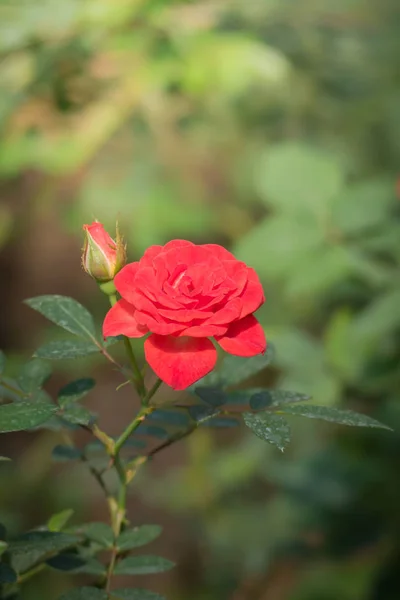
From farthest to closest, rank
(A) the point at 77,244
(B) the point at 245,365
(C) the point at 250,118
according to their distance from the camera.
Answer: (A) the point at 77,244 → (C) the point at 250,118 → (B) the point at 245,365

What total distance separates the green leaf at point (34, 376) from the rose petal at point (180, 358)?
155 mm

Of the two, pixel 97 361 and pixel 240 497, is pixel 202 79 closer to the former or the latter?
pixel 97 361

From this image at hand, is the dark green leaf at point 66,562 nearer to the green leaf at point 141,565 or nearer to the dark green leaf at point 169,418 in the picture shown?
the green leaf at point 141,565

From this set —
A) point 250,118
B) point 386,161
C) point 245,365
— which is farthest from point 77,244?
point 245,365

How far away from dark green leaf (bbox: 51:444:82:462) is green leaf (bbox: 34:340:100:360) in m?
0.14

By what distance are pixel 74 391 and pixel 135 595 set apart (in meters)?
0.18

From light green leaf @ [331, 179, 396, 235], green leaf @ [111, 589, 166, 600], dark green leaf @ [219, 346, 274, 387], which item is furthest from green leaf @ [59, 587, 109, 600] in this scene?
light green leaf @ [331, 179, 396, 235]

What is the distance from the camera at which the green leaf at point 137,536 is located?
25.7 inches

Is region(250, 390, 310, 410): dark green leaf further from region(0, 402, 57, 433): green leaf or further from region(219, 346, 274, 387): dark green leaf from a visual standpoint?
region(0, 402, 57, 433): green leaf

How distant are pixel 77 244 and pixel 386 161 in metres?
1.30

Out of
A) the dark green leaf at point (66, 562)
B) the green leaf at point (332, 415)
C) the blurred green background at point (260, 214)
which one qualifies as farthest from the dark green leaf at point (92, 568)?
the blurred green background at point (260, 214)

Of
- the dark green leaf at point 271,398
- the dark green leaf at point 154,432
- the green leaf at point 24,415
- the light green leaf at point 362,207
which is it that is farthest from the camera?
the light green leaf at point 362,207

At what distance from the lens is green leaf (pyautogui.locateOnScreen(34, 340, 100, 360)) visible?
61cm

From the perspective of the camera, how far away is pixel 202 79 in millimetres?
1513
